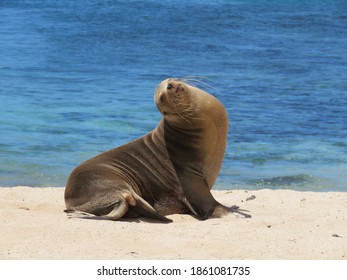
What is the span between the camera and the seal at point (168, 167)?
6.77 m

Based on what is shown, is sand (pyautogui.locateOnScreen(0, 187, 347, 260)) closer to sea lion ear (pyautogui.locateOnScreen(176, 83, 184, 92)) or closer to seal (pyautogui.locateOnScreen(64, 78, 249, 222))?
seal (pyautogui.locateOnScreen(64, 78, 249, 222))

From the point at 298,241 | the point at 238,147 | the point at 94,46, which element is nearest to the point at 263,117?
the point at 238,147

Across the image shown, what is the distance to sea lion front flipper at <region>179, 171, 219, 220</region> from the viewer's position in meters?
6.72

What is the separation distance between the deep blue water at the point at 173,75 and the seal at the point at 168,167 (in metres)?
0.33

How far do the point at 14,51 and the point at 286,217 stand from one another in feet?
52.8

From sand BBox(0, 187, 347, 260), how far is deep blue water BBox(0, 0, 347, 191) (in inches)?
51.9

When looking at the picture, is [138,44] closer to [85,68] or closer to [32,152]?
[85,68]

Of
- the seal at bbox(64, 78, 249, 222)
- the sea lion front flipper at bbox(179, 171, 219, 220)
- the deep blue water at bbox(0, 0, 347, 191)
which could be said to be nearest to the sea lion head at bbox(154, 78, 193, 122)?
the seal at bbox(64, 78, 249, 222)

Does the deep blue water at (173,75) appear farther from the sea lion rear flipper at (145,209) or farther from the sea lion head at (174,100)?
the sea lion rear flipper at (145,209)

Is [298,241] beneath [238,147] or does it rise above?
above

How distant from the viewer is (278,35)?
25.2 metres

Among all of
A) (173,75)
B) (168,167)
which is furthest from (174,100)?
(173,75)

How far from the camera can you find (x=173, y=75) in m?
18.2
